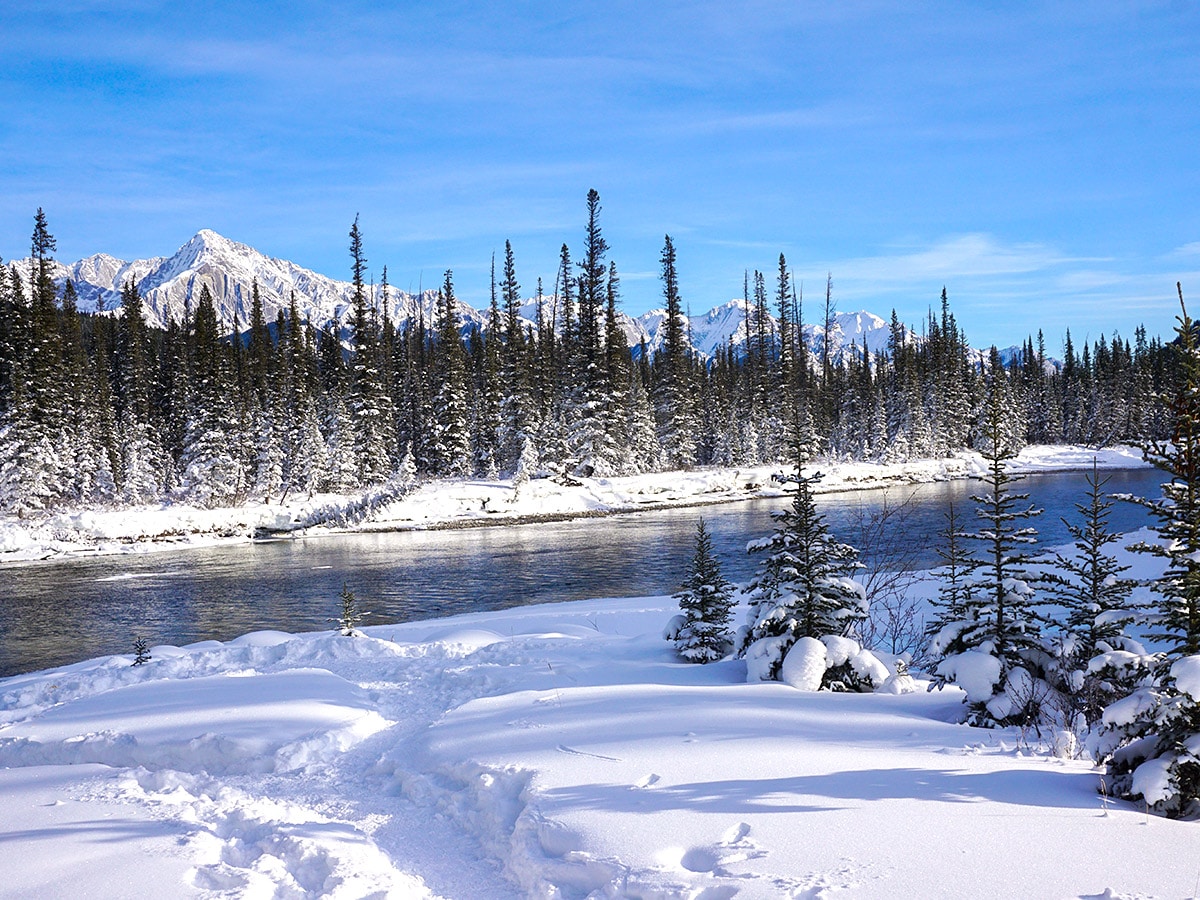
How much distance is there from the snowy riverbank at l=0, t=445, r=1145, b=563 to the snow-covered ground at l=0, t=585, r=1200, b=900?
18014 millimetres

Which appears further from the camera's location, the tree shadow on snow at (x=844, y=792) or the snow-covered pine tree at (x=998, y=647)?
the snow-covered pine tree at (x=998, y=647)

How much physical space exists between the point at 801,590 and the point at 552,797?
4.71 m

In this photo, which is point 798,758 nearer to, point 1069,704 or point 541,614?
point 1069,704

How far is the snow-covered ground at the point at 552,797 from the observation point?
437 centimetres

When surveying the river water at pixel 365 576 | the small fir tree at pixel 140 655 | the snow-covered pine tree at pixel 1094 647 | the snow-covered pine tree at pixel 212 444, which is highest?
the snow-covered pine tree at pixel 212 444

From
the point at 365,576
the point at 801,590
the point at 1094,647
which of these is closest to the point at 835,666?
the point at 801,590

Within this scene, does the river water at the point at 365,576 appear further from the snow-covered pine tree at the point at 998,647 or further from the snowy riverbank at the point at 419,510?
the snow-covered pine tree at the point at 998,647

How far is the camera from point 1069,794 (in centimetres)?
528

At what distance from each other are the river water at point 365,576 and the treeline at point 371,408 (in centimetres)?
923

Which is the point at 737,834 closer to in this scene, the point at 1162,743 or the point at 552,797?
the point at 552,797

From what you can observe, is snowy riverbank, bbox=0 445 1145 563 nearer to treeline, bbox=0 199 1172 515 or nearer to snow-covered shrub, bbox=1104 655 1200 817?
treeline, bbox=0 199 1172 515

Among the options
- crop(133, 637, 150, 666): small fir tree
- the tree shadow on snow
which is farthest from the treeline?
the tree shadow on snow

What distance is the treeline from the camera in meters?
41.3

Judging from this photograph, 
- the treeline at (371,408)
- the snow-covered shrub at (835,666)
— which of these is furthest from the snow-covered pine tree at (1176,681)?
the treeline at (371,408)
